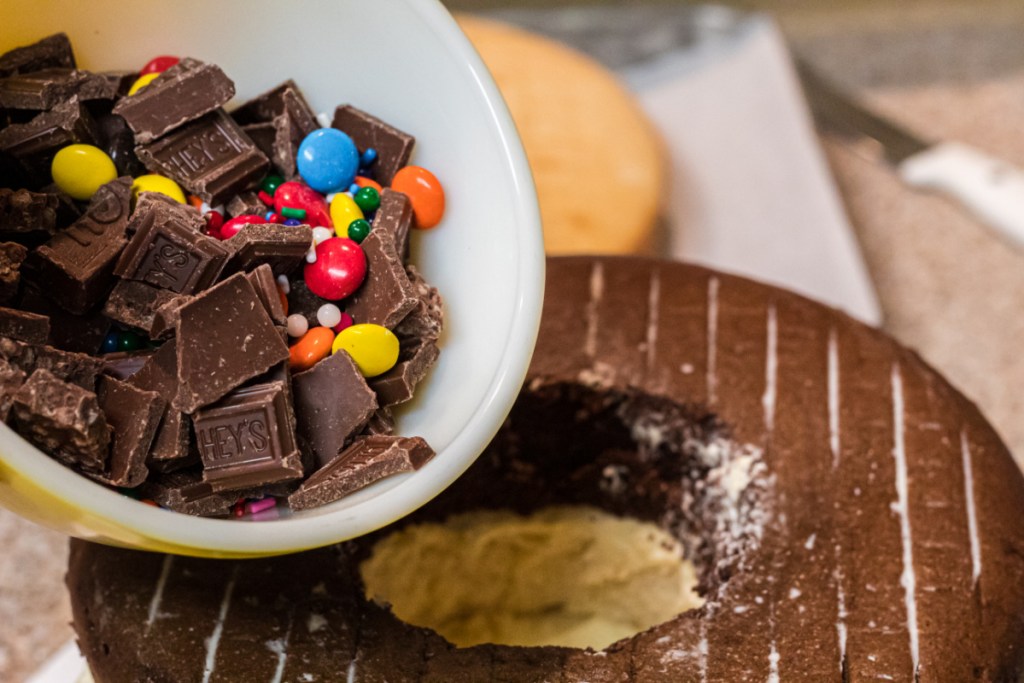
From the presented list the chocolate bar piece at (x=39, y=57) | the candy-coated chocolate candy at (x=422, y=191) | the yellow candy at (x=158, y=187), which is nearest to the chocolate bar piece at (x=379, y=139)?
the candy-coated chocolate candy at (x=422, y=191)

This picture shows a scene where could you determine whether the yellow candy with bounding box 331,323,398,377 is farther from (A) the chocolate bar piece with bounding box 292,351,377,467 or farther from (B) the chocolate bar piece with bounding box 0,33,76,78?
(B) the chocolate bar piece with bounding box 0,33,76,78

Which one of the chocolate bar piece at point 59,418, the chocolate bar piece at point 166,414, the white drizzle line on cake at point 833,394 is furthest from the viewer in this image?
the white drizzle line on cake at point 833,394

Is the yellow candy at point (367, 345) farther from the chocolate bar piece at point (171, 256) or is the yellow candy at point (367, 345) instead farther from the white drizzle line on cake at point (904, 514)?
the white drizzle line on cake at point (904, 514)

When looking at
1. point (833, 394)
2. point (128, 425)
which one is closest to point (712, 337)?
point (833, 394)

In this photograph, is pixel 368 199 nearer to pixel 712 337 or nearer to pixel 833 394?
pixel 712 337

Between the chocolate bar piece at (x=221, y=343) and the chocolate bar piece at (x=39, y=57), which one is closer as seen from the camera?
the chocolate bar piece at (x=221, y=343)

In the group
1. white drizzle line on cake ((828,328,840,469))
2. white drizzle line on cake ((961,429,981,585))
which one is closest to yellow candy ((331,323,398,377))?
white drizzle line on cake ((828,328,840,469))
